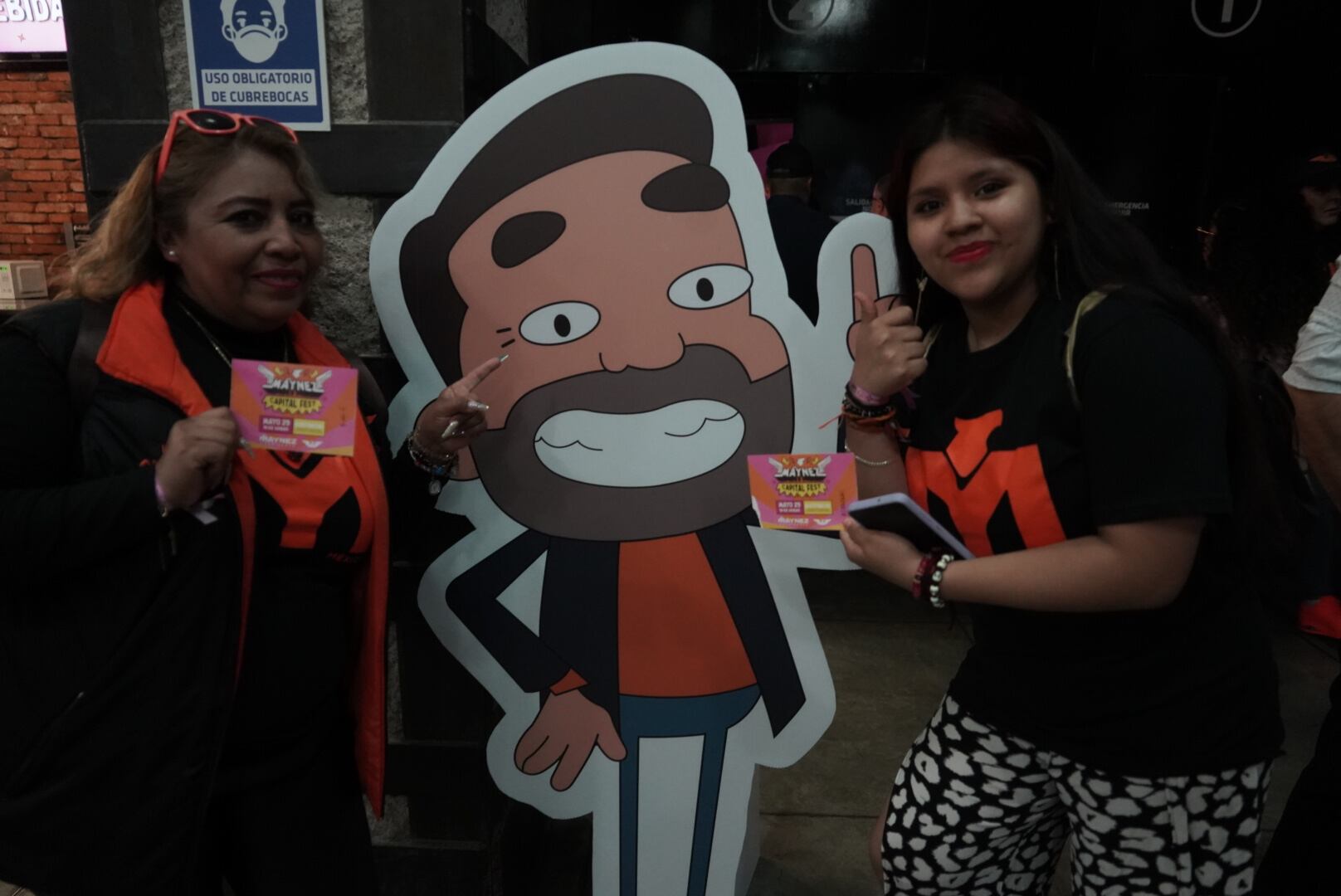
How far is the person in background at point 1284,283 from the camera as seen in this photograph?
1484 millimetres

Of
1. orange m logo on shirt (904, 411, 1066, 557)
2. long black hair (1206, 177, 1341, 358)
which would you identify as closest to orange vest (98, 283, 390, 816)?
orange m logo on shirt (904, 411, 1066, 557)

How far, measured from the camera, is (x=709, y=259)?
159 cm

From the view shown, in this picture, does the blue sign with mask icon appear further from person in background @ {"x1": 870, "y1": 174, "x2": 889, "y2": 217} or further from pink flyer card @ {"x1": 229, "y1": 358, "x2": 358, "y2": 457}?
person in background @ {"x1": 870, "y1": 174, "x2": 889, "y2": 217}

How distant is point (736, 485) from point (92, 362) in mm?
1053

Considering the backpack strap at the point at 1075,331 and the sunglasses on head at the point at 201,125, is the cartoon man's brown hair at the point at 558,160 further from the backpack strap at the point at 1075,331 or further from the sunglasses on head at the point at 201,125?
the backpack strap at the point at 1075,331

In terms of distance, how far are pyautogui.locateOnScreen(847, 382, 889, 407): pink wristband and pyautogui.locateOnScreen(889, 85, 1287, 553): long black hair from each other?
0.27 m

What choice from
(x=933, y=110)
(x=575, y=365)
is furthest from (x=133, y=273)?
(x=933, y=110)

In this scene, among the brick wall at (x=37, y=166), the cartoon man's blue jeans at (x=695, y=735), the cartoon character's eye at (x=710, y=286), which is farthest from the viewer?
the brick wall at (x=37, y=166)

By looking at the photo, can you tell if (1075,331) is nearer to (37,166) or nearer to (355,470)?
(355,470)

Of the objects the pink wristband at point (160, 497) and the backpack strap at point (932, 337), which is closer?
the pink wristband at point (160, 497)

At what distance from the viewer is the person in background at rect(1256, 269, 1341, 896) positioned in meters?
1.39

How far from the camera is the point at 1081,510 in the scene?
44.6 inches

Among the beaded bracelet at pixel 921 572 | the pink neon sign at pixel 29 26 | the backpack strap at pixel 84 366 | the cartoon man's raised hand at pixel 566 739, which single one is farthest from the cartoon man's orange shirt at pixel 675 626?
the pink neon sign at pixel 29 26

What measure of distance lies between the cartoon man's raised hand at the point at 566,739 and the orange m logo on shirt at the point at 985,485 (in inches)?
33.3
